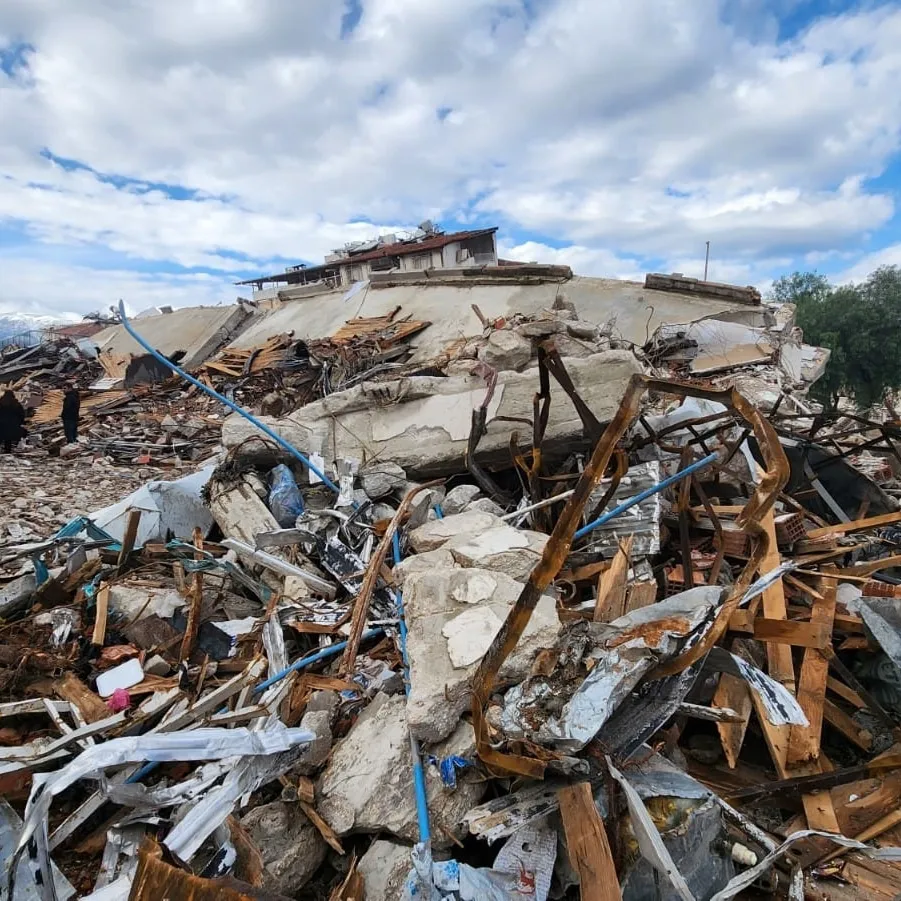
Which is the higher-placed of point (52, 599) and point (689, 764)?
point (52, 599)

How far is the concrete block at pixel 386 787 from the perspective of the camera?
6.61 feet

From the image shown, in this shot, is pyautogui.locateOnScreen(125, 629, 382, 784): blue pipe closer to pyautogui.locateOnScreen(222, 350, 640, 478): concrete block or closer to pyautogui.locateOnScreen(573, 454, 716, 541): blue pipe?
pyautogui.locateOnScreen(573, 454, 716, 541): blue pipe

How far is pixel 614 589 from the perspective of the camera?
9.39 feet

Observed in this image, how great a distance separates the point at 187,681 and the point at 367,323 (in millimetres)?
9714

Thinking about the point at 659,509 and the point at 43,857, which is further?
the point at 659,509

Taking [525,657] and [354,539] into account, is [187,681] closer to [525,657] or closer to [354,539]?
[354,539]

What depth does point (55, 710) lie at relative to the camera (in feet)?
8.58

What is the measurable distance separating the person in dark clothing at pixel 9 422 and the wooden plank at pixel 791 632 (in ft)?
33.8

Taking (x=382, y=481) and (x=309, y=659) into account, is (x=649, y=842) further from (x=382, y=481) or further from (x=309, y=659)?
(x=382, y=481)

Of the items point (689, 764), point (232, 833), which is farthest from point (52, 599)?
point (689, 764)

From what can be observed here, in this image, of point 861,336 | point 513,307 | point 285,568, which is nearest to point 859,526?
point 285,568

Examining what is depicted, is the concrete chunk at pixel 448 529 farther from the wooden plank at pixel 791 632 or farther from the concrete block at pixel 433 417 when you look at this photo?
the wooden plank at pixel 791 632

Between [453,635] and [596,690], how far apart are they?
2.86 feet

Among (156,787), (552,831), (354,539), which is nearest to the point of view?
(552,831)
